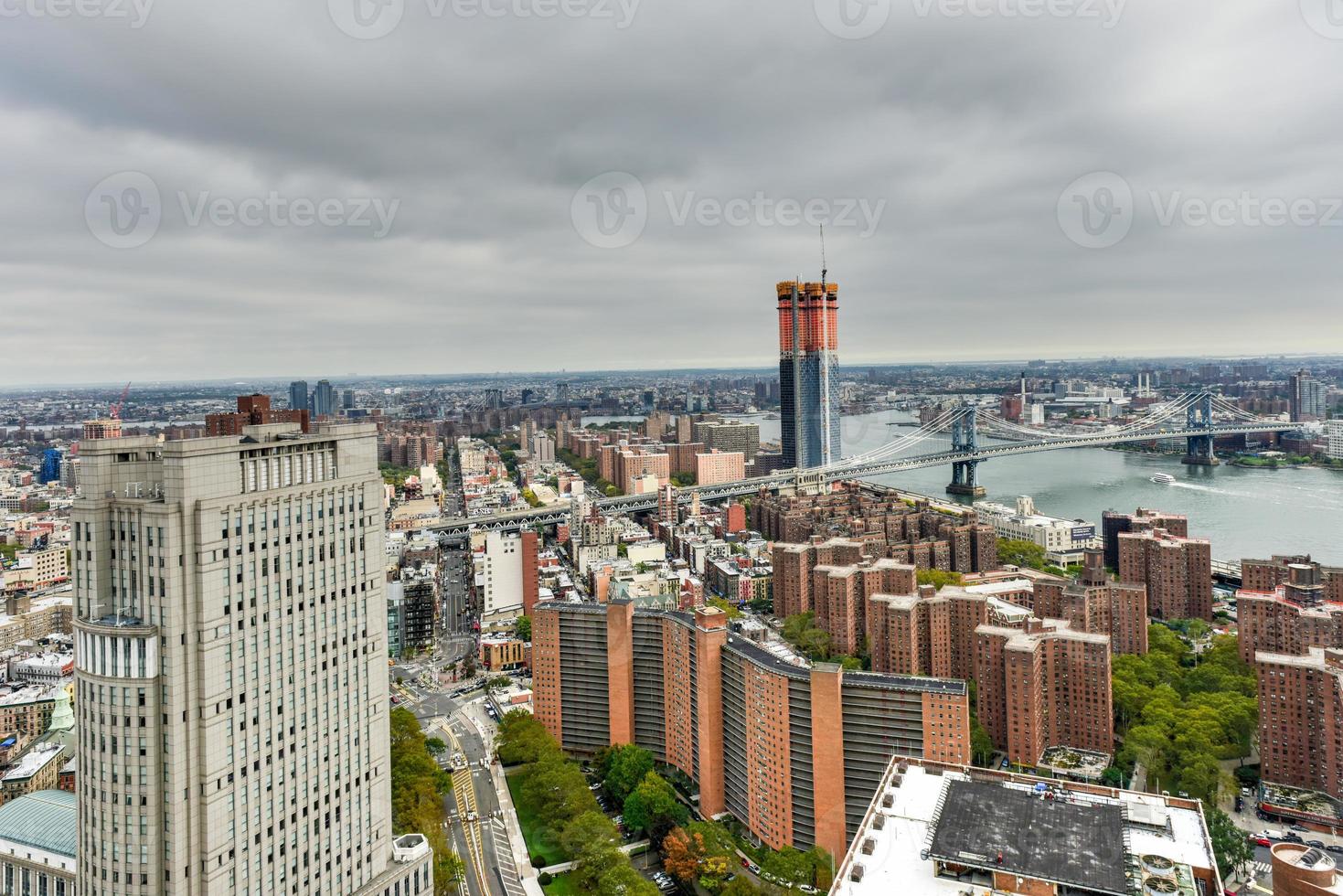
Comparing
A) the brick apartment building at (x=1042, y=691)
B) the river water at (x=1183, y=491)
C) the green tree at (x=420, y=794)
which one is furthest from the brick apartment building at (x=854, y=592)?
the river water at (x=1183, y=491)

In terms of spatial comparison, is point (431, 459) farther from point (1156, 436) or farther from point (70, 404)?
point (1156, 436)

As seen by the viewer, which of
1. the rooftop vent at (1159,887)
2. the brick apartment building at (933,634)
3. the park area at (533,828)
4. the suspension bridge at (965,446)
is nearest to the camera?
the rooftop vent at (1159,887)

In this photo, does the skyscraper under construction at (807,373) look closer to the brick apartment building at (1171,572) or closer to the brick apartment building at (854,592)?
the brick apartment building at (1171,572)

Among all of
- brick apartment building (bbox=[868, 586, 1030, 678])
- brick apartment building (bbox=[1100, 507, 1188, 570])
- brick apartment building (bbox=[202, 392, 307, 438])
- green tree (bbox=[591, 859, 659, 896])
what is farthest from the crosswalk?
brick apartment building (bbox=[1100, 507, 1188, 570])

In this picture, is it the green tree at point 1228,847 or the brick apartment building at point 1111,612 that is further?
the brick apartment building at point 1111,612

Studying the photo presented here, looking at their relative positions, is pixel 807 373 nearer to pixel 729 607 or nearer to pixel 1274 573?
pixel 729 607

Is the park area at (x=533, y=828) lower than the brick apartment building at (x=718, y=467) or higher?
lower

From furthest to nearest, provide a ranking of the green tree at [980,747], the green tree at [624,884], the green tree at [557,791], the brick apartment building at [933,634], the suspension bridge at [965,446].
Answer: the suspension bridge at [965,446] → the brick apartment building at [933,634] → the green tree at [980,747] → the green tree at [557,791] → the green tree at [624,884]

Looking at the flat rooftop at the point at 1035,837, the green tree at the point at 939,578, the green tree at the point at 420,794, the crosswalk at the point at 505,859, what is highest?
the flat rooftop at the point at 1035,837
